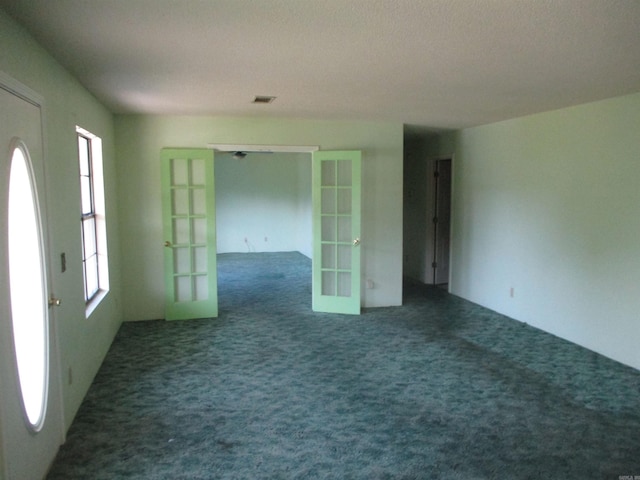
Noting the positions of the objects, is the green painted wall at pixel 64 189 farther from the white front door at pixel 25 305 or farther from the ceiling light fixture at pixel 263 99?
the ceiling light fixture at pixel 263 99

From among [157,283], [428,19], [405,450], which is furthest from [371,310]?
[428,19]

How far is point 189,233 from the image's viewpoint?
564 centimetres

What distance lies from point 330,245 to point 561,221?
8.53 feet

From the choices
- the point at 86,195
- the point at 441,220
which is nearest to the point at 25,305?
the point at 86,195

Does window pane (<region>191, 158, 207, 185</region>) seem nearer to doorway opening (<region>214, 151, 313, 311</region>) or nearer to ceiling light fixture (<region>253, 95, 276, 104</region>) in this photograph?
ceiling light fixture (<region>253, 95, 276, 104</region>)

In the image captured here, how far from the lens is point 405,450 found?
2781mm

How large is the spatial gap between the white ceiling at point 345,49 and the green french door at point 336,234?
4.71 feet

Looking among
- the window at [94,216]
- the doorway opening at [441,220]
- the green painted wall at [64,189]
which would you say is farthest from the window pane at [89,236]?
the doorway opening at [441,220]

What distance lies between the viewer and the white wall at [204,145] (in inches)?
215

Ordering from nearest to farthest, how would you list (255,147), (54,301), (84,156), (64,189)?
(54,301), (64,189), (84,156), (255,147)

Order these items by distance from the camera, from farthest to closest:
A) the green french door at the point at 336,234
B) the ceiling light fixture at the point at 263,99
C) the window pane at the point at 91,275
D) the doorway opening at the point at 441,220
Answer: the doorway opening at the point at 441,220
the green french door at the point at 336,234
the ceiling light fixture at the point at 263,99
the window pane at the point at 91,275

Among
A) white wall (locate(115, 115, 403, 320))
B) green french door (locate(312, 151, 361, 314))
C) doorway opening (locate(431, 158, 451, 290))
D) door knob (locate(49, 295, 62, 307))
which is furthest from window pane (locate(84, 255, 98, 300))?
doorway opening (locate(431, 158, 451, 290))

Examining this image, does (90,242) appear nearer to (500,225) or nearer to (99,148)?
(99,148)

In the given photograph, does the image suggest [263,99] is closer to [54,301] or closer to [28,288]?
[54,301]
